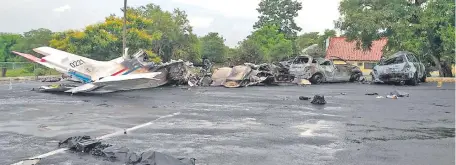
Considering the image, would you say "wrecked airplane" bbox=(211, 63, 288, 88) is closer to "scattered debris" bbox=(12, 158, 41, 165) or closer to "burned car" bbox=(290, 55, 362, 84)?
"burned car" bbox=(290, 55, 362, 84)

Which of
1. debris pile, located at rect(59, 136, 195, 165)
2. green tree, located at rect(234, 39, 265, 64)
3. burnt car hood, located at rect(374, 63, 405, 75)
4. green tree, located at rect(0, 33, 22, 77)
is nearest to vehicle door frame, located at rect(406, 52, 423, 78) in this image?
burnt car hood, located at rect(374, 63, 405, 75)

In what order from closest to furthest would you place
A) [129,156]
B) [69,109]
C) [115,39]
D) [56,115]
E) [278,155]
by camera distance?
[129,156]
[278,155]
[56,115]
[69,109]
[115,39]

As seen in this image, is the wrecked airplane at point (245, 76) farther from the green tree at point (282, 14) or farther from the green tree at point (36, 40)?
the green tree at point (282, 14)

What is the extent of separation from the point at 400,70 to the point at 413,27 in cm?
804

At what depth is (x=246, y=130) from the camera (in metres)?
8.76

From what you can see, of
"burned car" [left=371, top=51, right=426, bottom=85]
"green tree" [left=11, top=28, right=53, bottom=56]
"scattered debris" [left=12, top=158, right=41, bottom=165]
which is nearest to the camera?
"scattered debris" [left=12, top=158, right=41, bottom=165]

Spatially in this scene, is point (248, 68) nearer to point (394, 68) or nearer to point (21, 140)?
point (394, 68)

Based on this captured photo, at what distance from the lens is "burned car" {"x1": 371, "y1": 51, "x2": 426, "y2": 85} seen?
2538cm

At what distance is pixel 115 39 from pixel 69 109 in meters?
26.1

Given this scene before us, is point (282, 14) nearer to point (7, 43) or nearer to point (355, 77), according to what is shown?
point (7, 43)

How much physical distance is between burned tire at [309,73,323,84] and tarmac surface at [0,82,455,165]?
45.2ft

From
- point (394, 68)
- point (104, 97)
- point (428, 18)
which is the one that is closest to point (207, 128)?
point (104, 97)

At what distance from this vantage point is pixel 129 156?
5914mm

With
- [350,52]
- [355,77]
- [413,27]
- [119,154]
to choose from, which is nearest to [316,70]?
[355,77]
